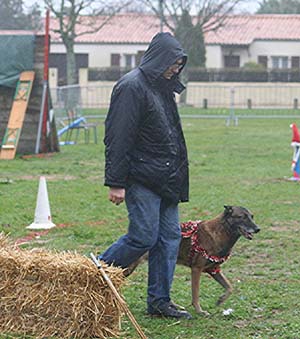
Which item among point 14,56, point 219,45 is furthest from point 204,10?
point 14,56

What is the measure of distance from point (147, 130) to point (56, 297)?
4.26 feet

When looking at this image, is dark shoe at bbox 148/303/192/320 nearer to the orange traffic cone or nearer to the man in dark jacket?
the man in dark jacket

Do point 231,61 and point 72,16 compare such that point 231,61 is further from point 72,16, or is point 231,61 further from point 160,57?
point 160,57

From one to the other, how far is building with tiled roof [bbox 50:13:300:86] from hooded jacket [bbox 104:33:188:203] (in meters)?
53.4

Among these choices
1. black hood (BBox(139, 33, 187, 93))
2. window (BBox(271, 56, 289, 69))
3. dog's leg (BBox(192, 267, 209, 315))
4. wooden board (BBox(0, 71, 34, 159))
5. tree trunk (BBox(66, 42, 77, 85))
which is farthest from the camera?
window (BBox(271, 56, 289, 69))

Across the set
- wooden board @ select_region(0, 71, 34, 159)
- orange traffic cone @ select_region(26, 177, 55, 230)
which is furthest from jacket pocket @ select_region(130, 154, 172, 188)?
wooden board @ select_region(0, 71, 34, 159)

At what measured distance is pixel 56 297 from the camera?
576cm

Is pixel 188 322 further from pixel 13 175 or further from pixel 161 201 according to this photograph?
pixel 13 175

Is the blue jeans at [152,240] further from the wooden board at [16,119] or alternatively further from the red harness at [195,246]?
the wooden board at [16,119]

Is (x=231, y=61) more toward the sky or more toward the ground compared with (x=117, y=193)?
more toward the sky

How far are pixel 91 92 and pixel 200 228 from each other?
30851mm

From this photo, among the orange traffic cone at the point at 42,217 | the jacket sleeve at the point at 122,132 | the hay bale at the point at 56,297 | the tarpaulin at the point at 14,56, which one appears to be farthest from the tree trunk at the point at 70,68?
the hay bale at the point at 56,297

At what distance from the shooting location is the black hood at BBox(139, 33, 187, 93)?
6230 mm

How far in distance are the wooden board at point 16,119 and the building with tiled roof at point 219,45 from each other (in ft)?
131
